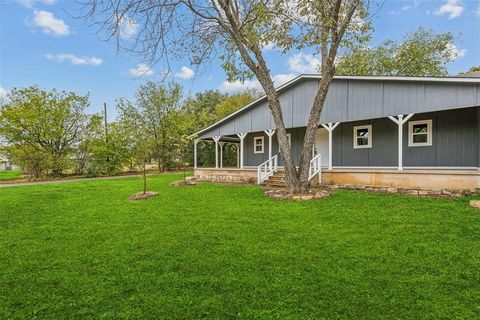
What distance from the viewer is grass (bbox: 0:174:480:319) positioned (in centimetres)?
266

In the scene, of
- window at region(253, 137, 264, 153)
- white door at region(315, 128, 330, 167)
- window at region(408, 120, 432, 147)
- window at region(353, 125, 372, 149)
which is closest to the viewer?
window at region(408, 120, 432, 147)

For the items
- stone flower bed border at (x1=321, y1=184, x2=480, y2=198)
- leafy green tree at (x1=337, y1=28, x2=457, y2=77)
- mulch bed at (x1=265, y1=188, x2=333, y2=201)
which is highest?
leafy green tree at (x1=337, y1=28, x2=457, y2=77)

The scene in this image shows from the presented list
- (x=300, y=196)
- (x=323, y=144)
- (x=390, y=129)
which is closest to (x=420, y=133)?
(x=390, y=129)

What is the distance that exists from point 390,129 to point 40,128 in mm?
20417

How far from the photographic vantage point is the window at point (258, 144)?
15.6 m

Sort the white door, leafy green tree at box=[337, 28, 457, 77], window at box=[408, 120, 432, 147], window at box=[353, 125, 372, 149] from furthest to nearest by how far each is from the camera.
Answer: leafy green tree at box=[337, 28, 457, 77]
the white door
window at box=[353, 125, 372, 149]
window at box=[408, 120, 432, 147]

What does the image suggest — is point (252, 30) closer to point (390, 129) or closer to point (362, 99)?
point (362, 99)

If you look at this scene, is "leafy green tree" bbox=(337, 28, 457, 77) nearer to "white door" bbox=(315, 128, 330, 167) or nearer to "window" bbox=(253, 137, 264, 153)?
"window" bbox=(253, 137, 264, 153)

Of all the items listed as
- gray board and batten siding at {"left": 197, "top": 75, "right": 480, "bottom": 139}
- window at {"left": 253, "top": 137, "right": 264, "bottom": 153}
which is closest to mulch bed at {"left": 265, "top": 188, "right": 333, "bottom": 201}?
gray board and batten siding at {"left": 197, "top": 75, "right": 480, "bottom": 139}

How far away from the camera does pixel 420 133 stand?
1034 centimetres

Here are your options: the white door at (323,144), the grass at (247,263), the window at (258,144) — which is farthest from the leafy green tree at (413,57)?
the grass at (247,263)

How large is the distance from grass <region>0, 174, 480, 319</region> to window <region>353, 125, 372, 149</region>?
5196 mm

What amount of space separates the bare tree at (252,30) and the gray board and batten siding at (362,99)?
2.40m

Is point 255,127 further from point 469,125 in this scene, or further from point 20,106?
point 20,106
